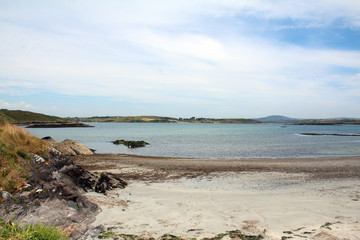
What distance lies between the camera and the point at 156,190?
1371 cm

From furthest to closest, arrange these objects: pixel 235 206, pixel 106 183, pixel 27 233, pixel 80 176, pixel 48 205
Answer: pixel 106 183 < pixel 80 176 < pixel 235 206 < pixel 48 205 < pixel 27 233

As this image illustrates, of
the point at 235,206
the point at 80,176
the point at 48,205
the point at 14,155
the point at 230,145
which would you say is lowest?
the point at 230,145

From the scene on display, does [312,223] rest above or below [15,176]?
below

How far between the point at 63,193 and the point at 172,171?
1165 cm

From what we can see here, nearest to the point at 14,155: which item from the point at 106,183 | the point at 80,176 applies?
the point at 80,176

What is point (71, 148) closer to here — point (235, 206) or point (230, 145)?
point (235, 206)

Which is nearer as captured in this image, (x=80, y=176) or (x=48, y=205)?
(x=48, y=205)

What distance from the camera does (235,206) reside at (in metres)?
10.6

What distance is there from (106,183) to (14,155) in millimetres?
4331

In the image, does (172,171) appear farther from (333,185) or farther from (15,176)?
(15,176)

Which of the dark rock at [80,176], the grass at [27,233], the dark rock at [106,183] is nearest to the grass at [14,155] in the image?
the dark rock at [80,176]

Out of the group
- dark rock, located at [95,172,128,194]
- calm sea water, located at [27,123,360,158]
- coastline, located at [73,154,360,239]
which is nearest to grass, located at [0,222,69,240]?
coastline, located at [73,154,360,239]

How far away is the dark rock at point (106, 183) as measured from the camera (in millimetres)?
12336

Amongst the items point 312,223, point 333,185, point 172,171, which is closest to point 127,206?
point 312,223
